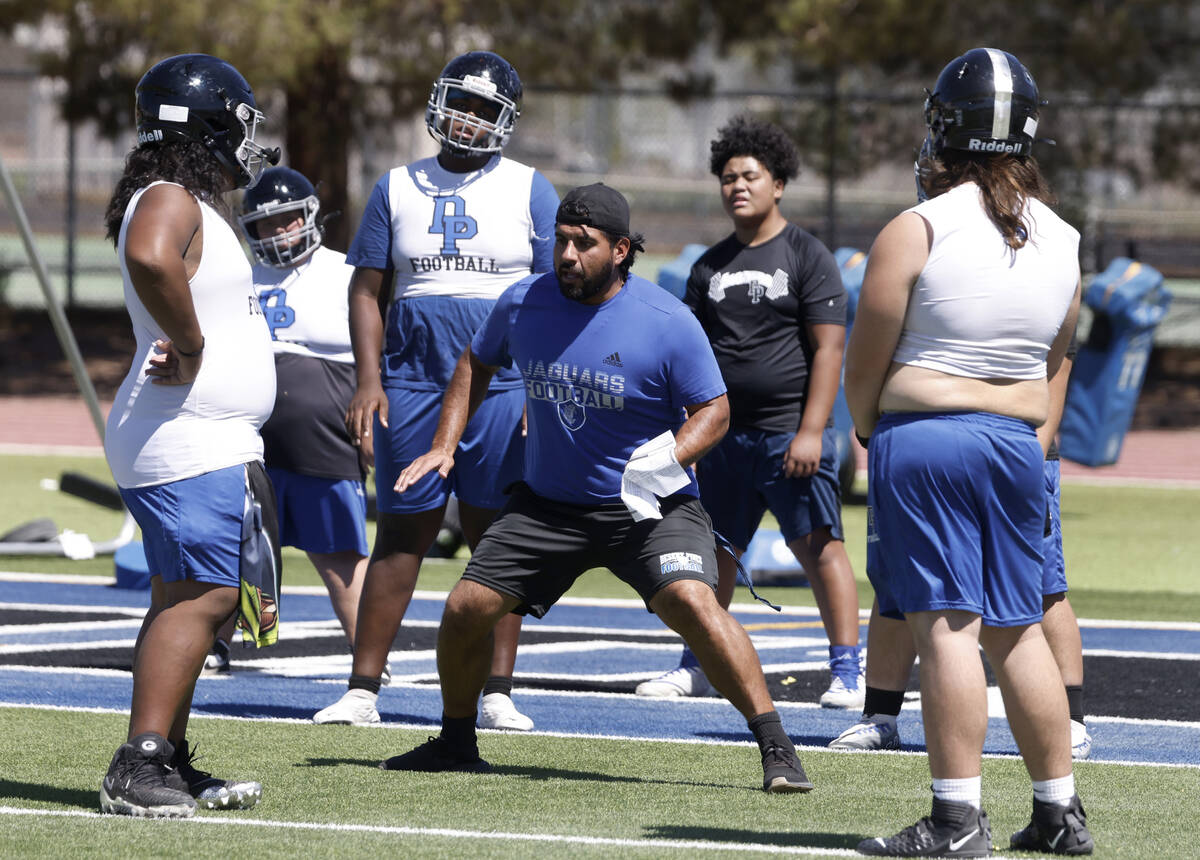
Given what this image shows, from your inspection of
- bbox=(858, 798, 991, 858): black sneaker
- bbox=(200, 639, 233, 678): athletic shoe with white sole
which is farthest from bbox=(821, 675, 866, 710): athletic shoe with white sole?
bbox=(858, 798, 991, 858): black sneaker

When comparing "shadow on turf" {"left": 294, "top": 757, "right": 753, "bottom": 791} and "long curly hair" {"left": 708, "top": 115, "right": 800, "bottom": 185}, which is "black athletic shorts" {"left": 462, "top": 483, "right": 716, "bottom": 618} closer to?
"shadow on turf" {"left": 294, "top": 757, "right": 753, "bottom": 791}

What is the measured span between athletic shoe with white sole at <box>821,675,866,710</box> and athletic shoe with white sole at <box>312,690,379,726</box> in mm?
1777

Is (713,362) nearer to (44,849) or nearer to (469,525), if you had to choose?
(469,525)

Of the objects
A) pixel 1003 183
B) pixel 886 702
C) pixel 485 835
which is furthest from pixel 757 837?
pixel 1003 183

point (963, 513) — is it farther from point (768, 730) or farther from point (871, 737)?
point (871, 737)

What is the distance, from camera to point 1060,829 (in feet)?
16.8

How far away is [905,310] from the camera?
4988mm

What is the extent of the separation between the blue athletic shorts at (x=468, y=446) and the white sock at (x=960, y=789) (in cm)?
245

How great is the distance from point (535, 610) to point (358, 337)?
144cm

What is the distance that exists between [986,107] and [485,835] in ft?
7.56

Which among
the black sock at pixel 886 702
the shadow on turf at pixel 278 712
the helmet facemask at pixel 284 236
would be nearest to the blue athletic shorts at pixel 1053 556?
the black sock at pixel 886 702

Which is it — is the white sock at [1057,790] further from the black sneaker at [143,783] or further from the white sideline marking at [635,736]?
the black sneaker at [143,783]

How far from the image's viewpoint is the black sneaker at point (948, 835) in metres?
4.99

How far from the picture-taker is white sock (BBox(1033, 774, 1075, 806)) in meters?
5.11
